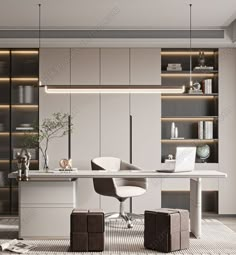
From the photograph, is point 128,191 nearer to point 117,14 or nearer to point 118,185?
point 118,185

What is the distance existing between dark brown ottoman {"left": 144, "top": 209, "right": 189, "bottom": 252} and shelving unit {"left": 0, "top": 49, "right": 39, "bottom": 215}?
119 inches

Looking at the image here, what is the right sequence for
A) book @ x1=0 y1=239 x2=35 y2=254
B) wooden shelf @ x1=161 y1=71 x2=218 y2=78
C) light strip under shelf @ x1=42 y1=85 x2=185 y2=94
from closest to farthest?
book @ x1=0 y1=239 x2=35 y2=254 → light strip under shelf @ x1=42 y1=85 x2=185 y2=94 → wooden shelf @ x1=161 y1=71 x2=218 y2=78

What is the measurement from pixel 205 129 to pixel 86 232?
129 inches

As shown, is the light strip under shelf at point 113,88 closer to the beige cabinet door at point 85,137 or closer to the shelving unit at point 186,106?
the beige cabinet door at point 85,137

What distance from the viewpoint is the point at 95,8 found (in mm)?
6527

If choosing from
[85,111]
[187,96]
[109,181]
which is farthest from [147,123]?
[109,181]

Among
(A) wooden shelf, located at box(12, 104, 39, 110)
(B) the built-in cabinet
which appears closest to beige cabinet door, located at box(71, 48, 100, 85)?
(B) the built-in cabinet

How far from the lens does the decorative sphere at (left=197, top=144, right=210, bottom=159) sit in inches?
322

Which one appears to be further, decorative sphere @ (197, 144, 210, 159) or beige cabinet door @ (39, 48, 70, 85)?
decorative sphere @ (197, 144, 210, 159)

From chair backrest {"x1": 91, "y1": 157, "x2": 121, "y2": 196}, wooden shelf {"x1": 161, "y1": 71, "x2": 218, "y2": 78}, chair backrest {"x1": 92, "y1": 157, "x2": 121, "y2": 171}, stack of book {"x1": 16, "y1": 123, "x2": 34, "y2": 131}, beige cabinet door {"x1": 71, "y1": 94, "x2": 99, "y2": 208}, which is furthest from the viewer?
wooden shelf {"x1": 161, "y1": 71, "x2": 218, "y2": 78}

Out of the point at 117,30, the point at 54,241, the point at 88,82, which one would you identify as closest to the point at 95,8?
the point at 117,30

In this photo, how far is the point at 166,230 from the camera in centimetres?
551

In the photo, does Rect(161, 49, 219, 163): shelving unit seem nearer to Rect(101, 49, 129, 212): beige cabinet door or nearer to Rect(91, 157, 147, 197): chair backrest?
Rect(101, 49, 129, 212): beige cabinet door

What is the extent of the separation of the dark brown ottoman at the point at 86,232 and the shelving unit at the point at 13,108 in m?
2.77
